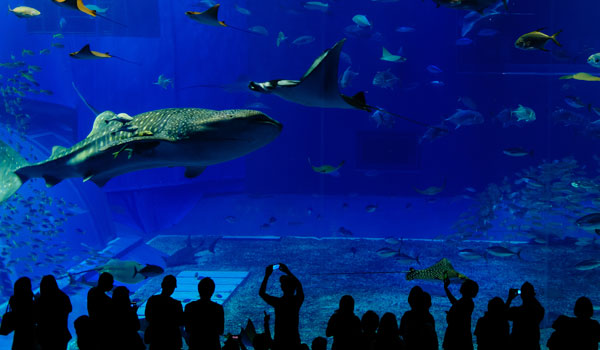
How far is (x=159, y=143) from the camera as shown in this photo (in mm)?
2633

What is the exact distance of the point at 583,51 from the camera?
43.0 feet

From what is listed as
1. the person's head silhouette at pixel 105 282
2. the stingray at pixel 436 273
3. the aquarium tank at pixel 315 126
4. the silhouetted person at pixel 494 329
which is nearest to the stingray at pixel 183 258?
the aquarium tank at pixel 315 126

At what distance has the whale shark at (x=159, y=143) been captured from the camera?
2.51 metres

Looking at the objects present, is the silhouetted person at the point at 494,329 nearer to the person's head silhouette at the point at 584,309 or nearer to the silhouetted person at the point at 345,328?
the person's head silhouette at the point at 584,309

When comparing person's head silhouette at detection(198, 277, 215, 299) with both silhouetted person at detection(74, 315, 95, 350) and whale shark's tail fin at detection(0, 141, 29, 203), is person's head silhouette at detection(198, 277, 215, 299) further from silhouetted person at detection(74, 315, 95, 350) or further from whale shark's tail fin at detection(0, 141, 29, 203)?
whale shark's tail fin at detection(0, 141, 29, 203)

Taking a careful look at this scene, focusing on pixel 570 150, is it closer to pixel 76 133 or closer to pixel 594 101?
pixel 594 101

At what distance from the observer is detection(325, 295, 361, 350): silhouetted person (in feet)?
6.56

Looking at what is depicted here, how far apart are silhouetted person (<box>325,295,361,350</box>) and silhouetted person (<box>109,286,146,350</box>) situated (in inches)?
38.5

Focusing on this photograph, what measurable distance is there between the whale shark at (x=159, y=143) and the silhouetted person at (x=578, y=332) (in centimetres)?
178

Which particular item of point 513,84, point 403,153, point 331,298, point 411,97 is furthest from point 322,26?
point 331,298

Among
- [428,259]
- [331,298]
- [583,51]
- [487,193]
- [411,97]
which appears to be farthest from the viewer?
[411,97]

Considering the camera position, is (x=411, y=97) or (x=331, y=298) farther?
(x=411, y=97)

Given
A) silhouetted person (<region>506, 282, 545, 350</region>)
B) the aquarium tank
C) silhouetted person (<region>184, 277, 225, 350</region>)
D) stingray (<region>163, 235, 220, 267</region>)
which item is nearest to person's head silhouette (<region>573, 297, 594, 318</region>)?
silhouetted person (<region>506, 282, 545, 350</region>)

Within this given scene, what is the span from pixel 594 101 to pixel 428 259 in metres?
10.0
